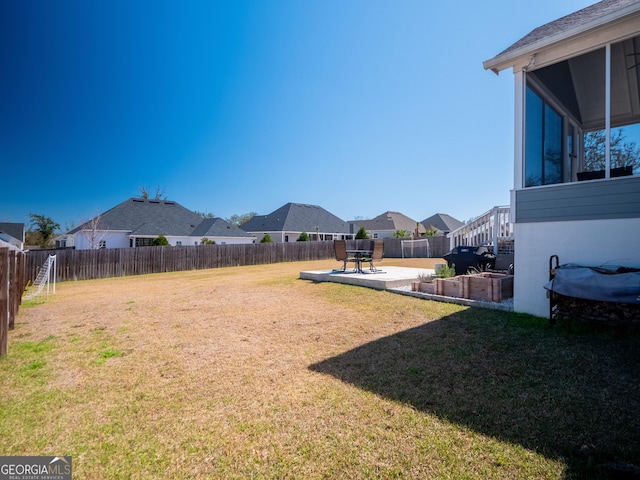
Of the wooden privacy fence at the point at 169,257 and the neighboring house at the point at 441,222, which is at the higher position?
the neighboring house at the point at 441,222

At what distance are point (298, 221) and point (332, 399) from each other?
3581cm

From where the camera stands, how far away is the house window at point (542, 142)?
5.80 meters

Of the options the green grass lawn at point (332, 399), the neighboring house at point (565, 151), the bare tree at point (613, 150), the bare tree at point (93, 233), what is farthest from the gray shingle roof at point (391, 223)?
the green grass lawn at point (332, 399)

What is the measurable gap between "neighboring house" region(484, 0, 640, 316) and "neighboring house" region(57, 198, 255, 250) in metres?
28.0

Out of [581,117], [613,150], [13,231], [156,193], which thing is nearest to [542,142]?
[613,150]

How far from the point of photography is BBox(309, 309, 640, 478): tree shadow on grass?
2.08m

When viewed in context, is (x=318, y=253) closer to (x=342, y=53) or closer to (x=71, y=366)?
(x=342, y=53)

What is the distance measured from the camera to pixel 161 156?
29.2 m

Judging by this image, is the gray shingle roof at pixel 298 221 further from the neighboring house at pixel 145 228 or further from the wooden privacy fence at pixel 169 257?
the wooden privacy fence at pixel 169 257

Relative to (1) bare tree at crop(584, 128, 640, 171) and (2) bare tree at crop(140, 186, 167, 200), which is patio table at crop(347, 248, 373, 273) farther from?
(2) bare tree at crop(140, 186, 167, 200)

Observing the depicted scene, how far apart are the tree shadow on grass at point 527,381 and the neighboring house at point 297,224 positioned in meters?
32.5

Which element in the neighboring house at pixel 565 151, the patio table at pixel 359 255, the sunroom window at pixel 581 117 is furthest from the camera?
the patio table at pixel 359 255

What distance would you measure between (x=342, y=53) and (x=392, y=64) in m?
2.39

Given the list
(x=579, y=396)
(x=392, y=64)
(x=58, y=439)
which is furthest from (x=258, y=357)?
(x=392, y=64)
